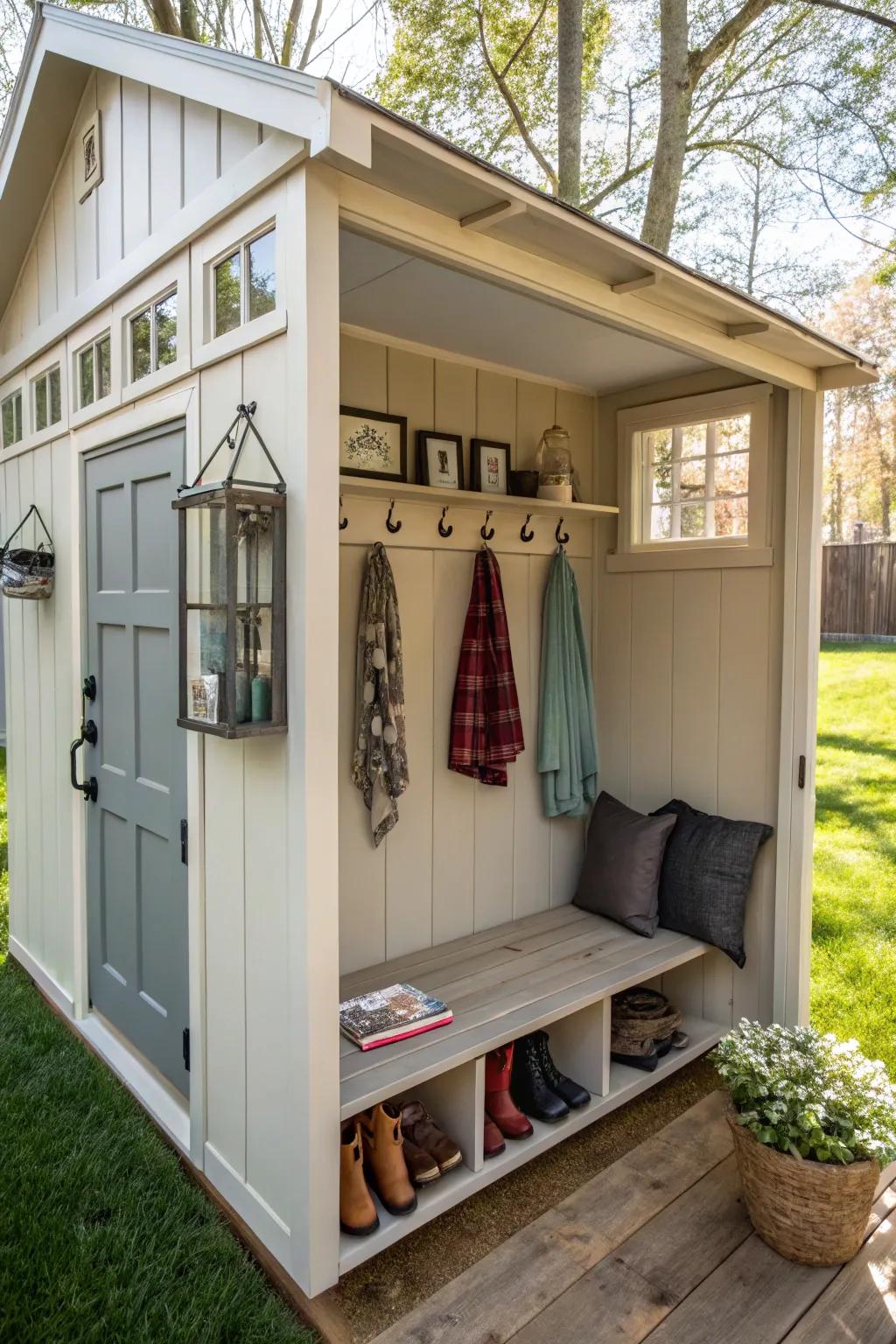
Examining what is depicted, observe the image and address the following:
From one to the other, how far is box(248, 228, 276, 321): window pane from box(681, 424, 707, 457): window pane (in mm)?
1800

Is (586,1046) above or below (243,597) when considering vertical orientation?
below

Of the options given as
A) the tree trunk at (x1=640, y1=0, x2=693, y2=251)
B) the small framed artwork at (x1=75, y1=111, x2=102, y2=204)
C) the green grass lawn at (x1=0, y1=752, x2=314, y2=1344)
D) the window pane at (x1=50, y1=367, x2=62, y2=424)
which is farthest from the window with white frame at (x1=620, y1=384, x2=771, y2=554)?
the tree trunk at (x1=640, y1=0, x2=693, y2=251)

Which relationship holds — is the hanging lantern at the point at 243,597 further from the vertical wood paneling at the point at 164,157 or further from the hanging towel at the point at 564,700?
the hanging towel at the point at 564,700

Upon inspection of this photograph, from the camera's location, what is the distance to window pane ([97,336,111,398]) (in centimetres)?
268

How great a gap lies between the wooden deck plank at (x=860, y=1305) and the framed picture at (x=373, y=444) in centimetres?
239

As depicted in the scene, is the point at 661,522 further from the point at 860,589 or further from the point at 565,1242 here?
the point at 860,589

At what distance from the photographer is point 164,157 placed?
2254 millimetres

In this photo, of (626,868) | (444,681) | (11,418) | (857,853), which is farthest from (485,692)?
(857,853)

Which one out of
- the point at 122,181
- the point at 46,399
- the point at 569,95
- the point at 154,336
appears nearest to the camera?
the point at 154,336

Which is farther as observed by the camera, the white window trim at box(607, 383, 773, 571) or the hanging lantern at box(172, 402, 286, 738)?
the white window trim at box(607, 383, 773, 571)

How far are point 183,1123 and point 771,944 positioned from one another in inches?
76.8

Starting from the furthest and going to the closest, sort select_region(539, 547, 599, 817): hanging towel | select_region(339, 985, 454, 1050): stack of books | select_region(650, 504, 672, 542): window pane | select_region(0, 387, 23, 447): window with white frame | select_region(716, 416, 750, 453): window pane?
→ 1. select_region(0, 387, 23, 447): window with white frame
2. select_region(650, 504, 672, 542): window pane
3. select_region(539, 547, 599, 817): hanging towel
4. select_region(716, 416, 750, 453): window pane
5. select_region(339, 985, 454, 1050): stack of books

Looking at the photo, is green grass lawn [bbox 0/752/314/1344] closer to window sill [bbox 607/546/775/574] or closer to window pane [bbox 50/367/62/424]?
window pane [bbox 50/367/62/424]

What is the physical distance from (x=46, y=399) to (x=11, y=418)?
0.47 meters
